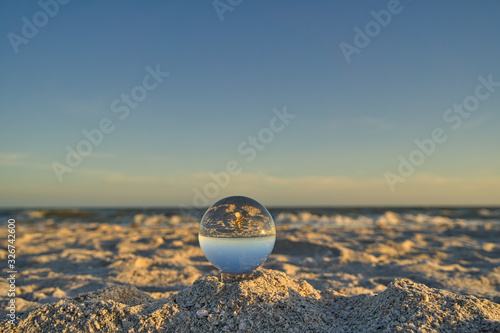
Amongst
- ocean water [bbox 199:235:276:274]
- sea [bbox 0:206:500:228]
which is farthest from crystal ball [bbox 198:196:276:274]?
sea [bbox 0:206:500:228]

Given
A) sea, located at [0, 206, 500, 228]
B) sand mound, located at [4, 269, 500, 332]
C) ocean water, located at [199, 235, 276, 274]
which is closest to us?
sand mound, located at [4, 269, 500, 332]

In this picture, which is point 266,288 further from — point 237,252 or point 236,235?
point 236,235

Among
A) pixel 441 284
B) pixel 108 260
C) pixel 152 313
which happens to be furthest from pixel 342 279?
pixel 108 260

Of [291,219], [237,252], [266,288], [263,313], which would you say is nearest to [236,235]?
[237,252]

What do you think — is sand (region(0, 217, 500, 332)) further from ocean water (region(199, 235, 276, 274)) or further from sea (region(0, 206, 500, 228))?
sea (region(0, 206, 500, 228))

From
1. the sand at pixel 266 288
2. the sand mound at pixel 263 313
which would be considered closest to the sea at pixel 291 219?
the sand at pixel 266 288

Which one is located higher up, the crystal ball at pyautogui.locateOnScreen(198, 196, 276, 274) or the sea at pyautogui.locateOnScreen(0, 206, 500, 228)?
the crystal ball at pyautogui.locateOnScreen(198, 196, 276, 274)

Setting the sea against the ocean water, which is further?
the sea

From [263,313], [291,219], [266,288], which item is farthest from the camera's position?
[291,219]
